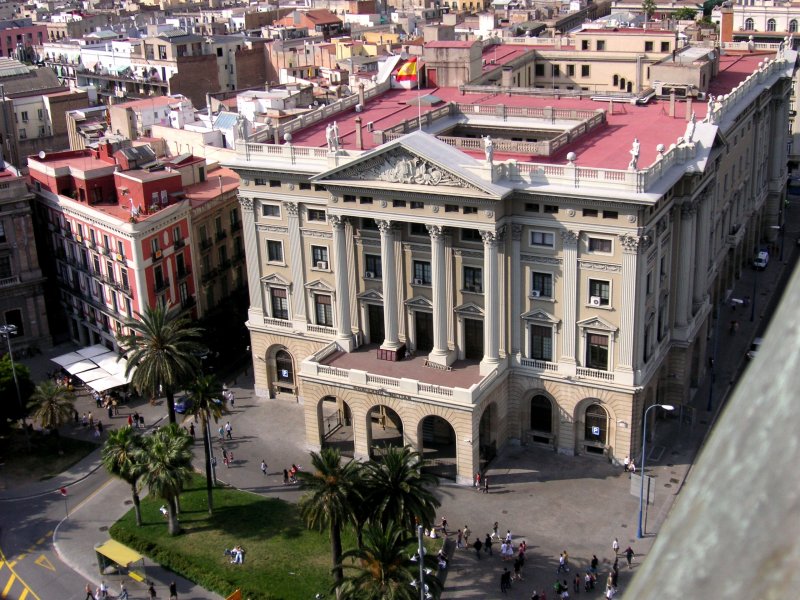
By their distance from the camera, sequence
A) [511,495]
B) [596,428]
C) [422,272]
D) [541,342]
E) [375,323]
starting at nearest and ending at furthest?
1. [511,495]
2. [596,428]
3. [541,342]
4. [422,272]
5. [375,323]

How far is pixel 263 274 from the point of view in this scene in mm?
81500

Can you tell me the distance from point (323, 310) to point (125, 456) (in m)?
22.4

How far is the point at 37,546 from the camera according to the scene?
2596 inches

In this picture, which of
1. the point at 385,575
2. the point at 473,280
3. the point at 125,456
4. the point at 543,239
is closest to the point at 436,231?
the point at 473,280

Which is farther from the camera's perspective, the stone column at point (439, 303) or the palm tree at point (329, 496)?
the stone column at point (439, 303)

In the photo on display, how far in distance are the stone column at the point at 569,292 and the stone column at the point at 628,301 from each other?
10.6 ft

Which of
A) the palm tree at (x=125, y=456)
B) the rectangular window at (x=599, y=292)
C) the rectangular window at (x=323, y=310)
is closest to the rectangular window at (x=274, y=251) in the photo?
the rectangular window at (x=323, y=310)

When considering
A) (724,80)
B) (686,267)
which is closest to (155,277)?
(686,267)

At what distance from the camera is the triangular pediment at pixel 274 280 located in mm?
80375

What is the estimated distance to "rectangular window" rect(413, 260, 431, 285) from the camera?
7350cm

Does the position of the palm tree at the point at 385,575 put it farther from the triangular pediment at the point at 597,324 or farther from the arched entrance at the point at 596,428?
the arched entrance at the point at 596,428

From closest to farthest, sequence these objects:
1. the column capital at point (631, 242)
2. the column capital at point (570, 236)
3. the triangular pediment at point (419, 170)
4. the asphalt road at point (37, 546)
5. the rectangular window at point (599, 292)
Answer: the asphalt road at point (37, 546) → the column capital at point (631, 242) → the triangular pediment at point (419, 170) → the column capital at point (570, 236) → the rectangular window at point (599, 292)

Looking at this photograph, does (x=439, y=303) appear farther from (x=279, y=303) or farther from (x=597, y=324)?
(x=279, y=303)

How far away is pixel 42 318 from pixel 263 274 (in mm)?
28465
